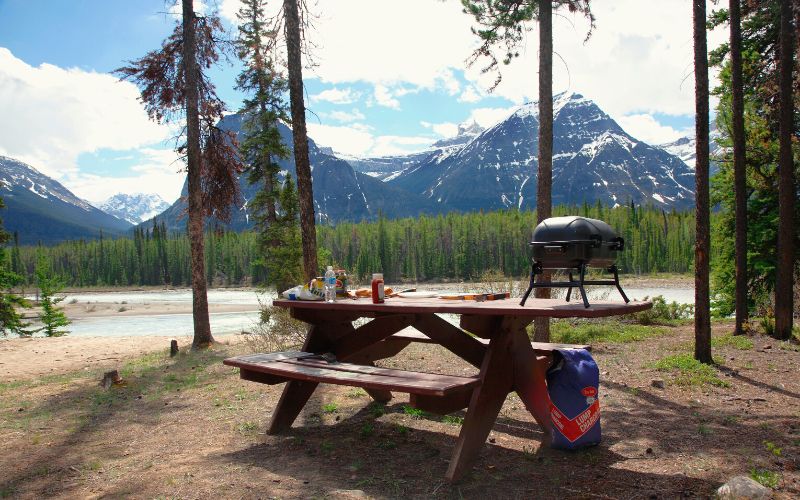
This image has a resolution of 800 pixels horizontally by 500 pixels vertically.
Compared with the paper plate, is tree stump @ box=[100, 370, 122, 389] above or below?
below

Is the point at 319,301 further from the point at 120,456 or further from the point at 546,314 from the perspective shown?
the point at 546,314

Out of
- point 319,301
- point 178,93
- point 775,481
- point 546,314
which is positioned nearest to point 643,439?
point 775,481

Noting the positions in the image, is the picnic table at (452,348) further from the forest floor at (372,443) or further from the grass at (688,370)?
the grass at (688,370)

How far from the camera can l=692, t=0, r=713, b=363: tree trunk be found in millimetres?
8531

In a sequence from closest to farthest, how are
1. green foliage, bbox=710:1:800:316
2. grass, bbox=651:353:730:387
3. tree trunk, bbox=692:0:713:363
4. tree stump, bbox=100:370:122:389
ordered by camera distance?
grass, bbox=651:353:730:387, tree stump, bbox=100:370:122:389, tree trunk, bbox=692:0:713:363, green foliage, bbox=710:1:800:316

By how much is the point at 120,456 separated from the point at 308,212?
6.07 metres

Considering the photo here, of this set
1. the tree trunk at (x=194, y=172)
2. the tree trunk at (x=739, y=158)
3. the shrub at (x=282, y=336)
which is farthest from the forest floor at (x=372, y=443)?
the tree trunk at (x=194, y=172)

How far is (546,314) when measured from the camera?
3684 mm

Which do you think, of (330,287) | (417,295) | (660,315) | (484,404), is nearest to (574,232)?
(484,404)

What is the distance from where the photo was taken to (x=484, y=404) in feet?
13.9

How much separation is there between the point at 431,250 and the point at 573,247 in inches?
3204

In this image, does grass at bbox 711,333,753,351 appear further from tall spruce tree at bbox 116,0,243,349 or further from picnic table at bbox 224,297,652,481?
tall spruce tree at bbox 116,0,243,349

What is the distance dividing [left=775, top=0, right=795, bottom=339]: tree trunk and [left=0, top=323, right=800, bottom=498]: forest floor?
3089 millimetres

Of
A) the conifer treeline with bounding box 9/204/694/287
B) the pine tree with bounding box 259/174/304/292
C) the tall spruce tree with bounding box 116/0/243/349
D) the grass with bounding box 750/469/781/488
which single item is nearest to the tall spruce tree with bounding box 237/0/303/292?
the pine tree with bounding box 259/174/304/292
